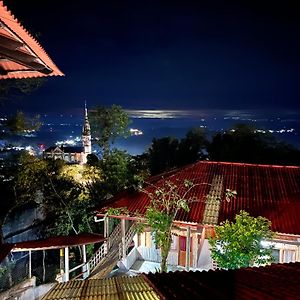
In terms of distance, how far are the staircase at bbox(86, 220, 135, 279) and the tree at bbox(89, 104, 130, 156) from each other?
38.3 ft

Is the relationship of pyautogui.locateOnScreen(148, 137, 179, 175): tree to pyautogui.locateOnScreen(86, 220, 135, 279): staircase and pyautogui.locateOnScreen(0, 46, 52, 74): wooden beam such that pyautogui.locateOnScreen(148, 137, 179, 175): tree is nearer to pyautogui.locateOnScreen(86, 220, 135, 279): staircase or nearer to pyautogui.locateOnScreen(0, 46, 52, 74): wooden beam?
pyautogui.locateOnScreen(86, 220, 135, 279): staircase

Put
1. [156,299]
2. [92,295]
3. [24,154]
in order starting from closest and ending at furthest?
[156,299], [92,295], [24,154]

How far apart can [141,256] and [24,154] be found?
7445mm

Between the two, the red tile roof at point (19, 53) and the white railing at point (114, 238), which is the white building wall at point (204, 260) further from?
the red tile roof at point (19, 53)

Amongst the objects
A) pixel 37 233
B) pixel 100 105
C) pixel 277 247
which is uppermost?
pixel 100 105

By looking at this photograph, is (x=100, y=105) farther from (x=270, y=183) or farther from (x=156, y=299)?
(x=156, y=299)

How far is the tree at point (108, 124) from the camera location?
24516mm

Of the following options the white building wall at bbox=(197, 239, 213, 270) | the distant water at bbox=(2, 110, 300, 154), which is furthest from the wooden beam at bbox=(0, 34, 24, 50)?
the distant water at bbox=(2, 110, 300, 154)

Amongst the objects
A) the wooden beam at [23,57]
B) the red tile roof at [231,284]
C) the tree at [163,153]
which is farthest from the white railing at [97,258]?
the tree at [163,153]

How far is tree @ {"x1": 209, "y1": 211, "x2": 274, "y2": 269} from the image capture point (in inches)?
335

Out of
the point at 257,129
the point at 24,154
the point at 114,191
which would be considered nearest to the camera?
the point at 24,154

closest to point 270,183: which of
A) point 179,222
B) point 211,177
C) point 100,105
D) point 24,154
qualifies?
point 211,177

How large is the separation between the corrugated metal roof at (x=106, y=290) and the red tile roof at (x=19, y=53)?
2.99m

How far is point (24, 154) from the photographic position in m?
15.9
